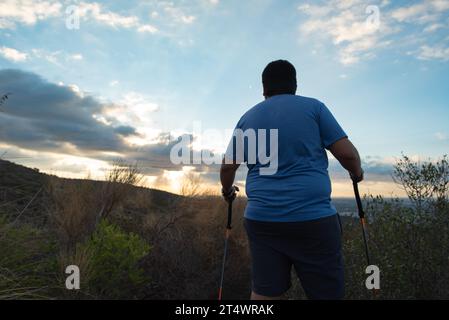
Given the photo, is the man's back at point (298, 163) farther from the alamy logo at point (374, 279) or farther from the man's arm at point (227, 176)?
the alamy logo at point (374, 279)

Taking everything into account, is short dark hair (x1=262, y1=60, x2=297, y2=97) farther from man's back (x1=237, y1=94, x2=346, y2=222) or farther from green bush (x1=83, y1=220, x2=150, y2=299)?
green bush (x1=83, y1=220, x2=150, y2=299)

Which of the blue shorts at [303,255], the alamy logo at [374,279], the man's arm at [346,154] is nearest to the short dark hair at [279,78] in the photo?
the man's arm at [346,154]

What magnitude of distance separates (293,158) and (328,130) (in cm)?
33

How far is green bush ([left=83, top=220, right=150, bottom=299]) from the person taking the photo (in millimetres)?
5859

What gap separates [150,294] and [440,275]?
13.8 feet

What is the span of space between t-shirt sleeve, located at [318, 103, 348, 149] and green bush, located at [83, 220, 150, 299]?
11.8ft

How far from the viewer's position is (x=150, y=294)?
22.5 ft

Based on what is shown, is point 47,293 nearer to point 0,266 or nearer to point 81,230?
point 0,266

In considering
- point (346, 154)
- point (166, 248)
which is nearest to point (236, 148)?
point (346, 154)

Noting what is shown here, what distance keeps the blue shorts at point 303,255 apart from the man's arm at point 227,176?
0.53 metres

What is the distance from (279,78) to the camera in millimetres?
3336

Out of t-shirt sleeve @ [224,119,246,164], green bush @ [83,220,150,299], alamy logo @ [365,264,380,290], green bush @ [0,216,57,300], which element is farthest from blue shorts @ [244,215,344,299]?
green bush @ [83,220,150,299]
